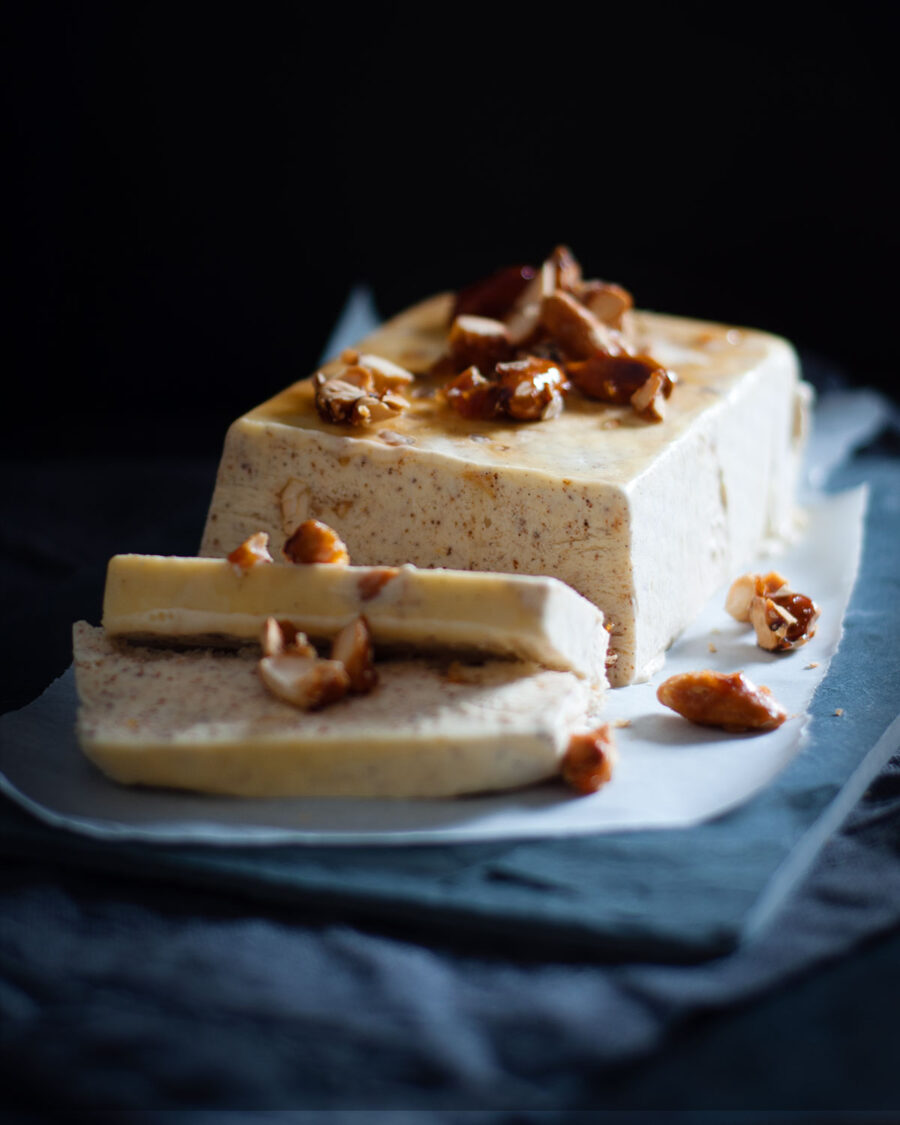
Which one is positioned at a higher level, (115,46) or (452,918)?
(115,46)

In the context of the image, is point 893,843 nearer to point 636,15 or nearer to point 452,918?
point 452,918

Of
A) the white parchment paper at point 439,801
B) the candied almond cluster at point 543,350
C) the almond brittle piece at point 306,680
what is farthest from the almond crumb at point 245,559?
the candied almond cluster at point 543,350

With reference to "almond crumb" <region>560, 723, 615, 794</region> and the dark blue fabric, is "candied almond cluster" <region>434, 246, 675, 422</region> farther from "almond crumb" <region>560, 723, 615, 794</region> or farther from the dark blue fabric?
the dark blue fabric

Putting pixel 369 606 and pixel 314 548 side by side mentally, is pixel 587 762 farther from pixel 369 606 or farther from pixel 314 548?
pixel 314 548

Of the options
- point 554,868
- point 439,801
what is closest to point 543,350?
point 439,801

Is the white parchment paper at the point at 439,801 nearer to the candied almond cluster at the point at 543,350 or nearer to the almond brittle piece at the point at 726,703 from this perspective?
the almond brittle piece at the point at 726,703

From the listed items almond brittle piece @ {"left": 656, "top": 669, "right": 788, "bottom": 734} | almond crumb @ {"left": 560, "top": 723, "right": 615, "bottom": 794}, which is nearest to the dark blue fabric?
almond crumb @ {"left": 560, "top": 723, "right": 615, "bottom": 794}

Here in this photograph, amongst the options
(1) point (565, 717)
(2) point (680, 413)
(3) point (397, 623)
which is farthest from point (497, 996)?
(2) point (680, 413)
